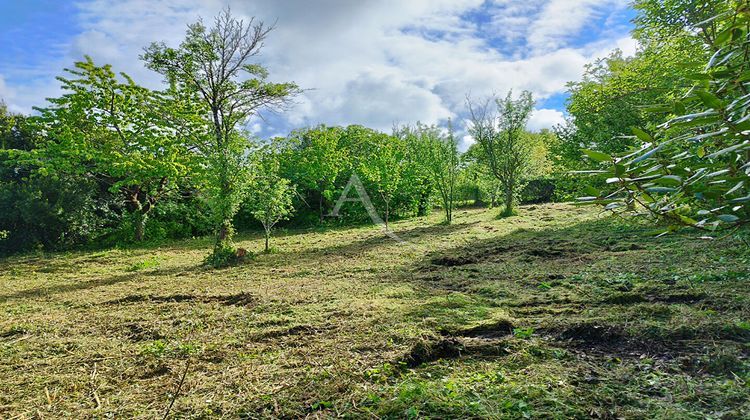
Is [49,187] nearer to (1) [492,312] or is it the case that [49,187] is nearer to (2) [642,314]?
(1) [492,312]

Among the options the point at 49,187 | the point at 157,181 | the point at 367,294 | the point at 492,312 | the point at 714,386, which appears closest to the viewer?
the point at 714,386

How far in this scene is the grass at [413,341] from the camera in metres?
2.13

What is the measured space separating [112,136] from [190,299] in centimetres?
986

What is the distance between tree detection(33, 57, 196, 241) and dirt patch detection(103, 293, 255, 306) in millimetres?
6508

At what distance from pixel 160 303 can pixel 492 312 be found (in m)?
4.53

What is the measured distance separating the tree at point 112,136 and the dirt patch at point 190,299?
651cm

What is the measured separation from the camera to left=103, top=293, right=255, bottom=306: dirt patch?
5.13 meters

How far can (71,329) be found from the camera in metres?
4.34

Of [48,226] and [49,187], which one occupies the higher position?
[49,187]

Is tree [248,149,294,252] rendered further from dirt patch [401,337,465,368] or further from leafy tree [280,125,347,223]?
dirt patch [401,337,465,368]

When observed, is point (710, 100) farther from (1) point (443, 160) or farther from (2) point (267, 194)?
(1) point (443, 160)

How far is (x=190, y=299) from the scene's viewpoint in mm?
5461

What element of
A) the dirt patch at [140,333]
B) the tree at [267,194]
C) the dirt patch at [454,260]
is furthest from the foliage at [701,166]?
the tree at [267,194]

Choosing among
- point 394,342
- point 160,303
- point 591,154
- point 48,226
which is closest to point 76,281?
point 160,303
